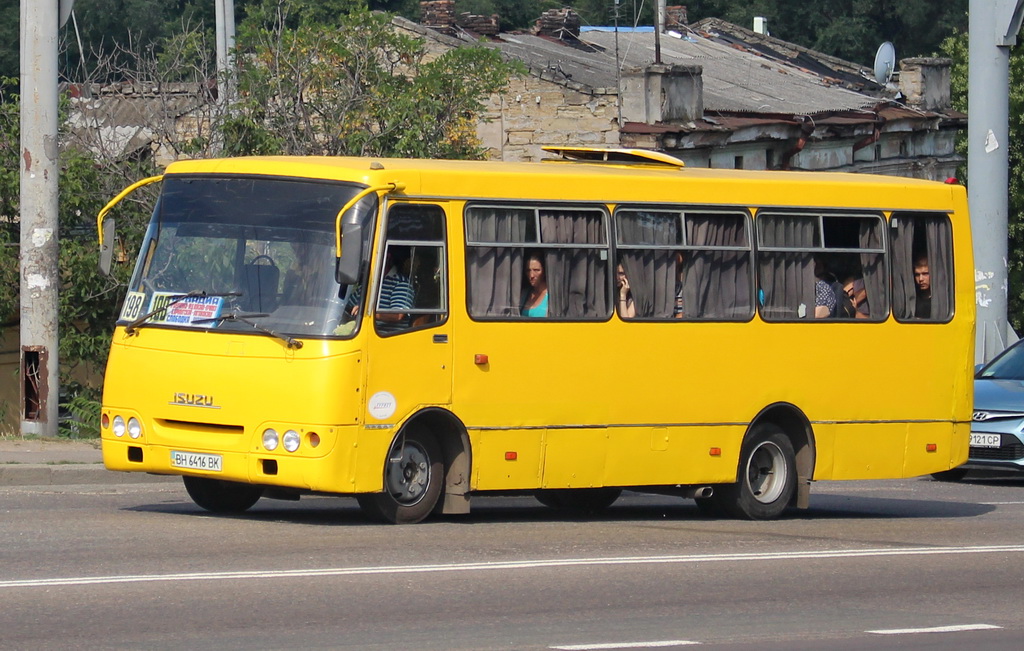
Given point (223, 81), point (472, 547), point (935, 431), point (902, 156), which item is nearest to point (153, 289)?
point (472, 547)

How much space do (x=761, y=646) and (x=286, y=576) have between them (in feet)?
8.69

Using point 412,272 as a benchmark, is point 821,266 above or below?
above

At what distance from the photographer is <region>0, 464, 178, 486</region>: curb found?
47.6 ft

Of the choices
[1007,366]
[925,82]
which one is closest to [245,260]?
[1007,366]

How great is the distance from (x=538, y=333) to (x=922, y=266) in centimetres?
380

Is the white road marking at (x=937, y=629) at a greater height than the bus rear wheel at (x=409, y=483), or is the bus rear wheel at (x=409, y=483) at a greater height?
the bus rear wheel at (x=409, y=483)

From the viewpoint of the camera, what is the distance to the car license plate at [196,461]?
1136 centimetres

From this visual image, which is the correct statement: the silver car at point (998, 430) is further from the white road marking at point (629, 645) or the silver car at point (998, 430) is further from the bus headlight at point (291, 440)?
the white road marking at point (629, 645)

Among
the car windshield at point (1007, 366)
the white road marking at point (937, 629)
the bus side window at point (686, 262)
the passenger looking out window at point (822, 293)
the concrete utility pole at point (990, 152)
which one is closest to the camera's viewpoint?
the white road marking at point (937, 629)

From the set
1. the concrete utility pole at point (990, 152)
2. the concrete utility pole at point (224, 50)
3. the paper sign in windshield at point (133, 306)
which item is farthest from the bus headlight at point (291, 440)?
the concrete utility pole at point (990, 152)

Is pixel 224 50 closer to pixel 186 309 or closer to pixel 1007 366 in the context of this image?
pixel 1007 366

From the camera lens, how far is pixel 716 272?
523 inches

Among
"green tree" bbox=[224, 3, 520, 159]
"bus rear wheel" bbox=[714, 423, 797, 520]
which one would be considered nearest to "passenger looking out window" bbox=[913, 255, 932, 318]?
"bus rear wheel" bbox=[714, 423, 797, 520]

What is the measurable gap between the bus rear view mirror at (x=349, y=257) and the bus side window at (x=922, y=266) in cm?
509
